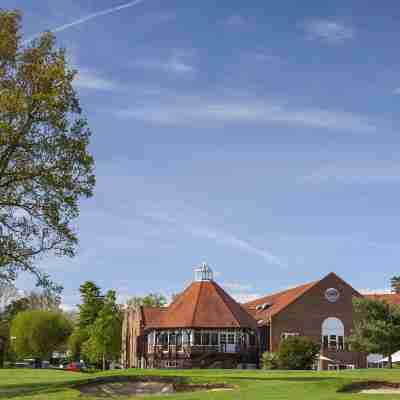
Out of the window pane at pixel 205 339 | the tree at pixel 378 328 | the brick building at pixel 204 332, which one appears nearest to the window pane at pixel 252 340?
the brick building at pixel 204 332

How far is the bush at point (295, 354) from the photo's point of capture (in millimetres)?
56219

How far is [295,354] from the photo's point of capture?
5659 cm

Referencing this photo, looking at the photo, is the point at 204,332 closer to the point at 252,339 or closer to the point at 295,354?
the point at 252,339

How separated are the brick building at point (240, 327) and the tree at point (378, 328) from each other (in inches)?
326

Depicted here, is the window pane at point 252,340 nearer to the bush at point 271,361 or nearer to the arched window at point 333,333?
the bush at point 271,361

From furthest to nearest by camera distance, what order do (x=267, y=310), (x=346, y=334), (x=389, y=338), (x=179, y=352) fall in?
(x=267, y=310)
(x=346, y=334)
(x=179, y=352)
(x=389, y=338)

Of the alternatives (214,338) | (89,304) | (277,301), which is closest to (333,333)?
(277,301)

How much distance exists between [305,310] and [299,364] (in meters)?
15.9

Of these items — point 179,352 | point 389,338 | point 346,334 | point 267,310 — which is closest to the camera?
point 389,338

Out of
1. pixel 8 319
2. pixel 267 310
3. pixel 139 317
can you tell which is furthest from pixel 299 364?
pixel 8 319

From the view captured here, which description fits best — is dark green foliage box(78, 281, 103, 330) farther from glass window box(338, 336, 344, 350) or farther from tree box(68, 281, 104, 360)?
glass window box(338, 336, 344, 350)

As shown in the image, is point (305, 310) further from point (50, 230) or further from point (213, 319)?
point (50, 230)

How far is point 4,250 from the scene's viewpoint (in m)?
28.9

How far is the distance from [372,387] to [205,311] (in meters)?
43.8
